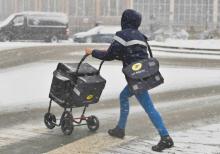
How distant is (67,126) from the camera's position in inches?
315

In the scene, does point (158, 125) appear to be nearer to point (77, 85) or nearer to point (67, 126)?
point (77, 85)

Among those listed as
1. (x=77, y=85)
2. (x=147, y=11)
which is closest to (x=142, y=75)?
(x=77, y=85)

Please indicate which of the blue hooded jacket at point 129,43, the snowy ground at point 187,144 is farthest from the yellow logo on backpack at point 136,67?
the snowy ground at point 187,144

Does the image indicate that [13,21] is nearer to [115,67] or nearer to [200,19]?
[115,67]

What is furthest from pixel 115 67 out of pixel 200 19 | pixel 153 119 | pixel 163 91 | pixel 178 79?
pixel 200 19

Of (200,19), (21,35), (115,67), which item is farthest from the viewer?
(200,19)

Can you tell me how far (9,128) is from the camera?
851 cm

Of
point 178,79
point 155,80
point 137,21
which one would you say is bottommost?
point 178,79

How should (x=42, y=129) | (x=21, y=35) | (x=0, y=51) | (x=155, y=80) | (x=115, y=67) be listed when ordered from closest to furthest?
(x=155, y=80)
(x=42, y=129)
(x=115, y=67)
(x=0, y=51)
(x=21, y=35)

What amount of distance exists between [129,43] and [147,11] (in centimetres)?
5768

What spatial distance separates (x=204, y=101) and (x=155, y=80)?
454cm

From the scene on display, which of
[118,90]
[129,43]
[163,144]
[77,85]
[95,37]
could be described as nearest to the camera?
[163,144]

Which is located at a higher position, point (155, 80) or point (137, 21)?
point (137, 21)

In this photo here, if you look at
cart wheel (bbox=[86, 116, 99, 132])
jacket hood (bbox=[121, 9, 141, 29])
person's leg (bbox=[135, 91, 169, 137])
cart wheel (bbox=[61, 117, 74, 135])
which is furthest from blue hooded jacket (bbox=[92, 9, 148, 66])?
cart wheel (bbox=[86, 116, 99, 132])
